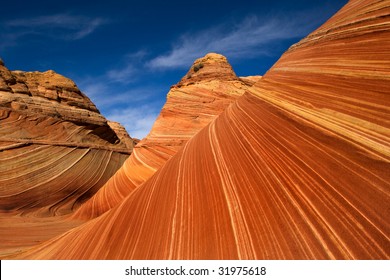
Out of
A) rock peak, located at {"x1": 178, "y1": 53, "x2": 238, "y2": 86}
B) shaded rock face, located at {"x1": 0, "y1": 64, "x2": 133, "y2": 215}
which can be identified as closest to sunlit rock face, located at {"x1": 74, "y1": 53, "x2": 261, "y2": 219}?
rock peak, located at {"x1": 178, "y1": 53, "x2": 238, "y2": 86}

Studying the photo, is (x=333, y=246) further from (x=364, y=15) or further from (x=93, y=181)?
(x=93, y=181)

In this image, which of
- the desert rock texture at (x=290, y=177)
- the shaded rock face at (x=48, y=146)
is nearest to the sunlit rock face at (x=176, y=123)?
the shaded rock face at (x=48, y=146)

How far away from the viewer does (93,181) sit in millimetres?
11469

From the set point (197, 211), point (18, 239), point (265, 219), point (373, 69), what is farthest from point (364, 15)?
point (18, 239)

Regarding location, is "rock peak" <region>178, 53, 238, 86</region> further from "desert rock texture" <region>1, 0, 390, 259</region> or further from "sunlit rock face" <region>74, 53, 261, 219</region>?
"desert rock texture" <region>1, 0, 390, 259</region>

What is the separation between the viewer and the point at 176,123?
862cm

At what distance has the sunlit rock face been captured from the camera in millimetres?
7617

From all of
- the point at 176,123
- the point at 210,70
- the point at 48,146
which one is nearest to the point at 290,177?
the point at 176,123

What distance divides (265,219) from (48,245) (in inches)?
131

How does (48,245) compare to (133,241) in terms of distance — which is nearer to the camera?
(133,241)

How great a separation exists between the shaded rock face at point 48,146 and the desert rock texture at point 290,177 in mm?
6845

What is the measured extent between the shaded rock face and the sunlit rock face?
2.53 m

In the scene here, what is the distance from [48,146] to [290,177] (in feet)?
36.1

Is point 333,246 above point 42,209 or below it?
above
